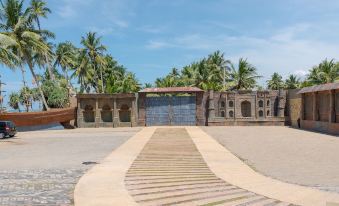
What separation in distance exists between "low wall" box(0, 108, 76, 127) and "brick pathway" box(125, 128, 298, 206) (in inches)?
846

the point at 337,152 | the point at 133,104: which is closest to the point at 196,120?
the point at 133,104

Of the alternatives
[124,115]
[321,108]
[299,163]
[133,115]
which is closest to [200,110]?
[133,115]

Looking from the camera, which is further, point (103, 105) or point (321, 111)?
point (103, 105)

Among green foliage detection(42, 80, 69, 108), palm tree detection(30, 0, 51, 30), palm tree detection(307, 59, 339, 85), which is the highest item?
palm tree detection(30, 0, 51, 30)

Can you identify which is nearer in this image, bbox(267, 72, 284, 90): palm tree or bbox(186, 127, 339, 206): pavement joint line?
bbox(186, 127, 339, 206): pavement joint line

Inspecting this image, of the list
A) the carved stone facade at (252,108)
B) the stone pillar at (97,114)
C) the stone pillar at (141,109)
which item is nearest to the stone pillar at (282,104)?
the carved stone facade at (252,108)

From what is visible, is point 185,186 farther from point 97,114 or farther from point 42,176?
point 97,114

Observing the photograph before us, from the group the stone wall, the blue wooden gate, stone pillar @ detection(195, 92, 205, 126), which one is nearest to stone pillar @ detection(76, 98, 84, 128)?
the blue wooden gate

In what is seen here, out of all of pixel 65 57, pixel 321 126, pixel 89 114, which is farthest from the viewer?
pixel 65 57

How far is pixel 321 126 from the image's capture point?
90.4ft

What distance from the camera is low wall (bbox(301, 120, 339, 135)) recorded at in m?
25.1

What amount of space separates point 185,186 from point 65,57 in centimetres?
4852

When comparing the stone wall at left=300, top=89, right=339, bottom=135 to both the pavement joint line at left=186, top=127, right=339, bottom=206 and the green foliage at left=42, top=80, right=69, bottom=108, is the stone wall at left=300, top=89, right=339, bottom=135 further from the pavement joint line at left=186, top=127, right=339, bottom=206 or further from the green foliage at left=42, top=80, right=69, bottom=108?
the green foliage at left=42, top=80, right=69, bottom=108

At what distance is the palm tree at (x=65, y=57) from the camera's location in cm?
5288
